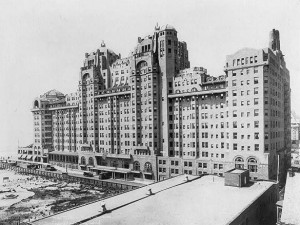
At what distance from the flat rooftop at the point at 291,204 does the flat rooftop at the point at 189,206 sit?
5039 millimetres

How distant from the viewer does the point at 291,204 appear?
40.7 meters

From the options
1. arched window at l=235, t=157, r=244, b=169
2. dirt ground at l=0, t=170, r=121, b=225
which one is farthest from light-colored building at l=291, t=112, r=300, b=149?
dirt ground at l=0, t=170, r=121, b=225

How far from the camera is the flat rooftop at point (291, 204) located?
3572cm

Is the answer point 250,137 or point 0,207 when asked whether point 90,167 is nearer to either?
point 0,207

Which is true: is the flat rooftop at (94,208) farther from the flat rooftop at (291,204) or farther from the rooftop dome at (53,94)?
the rooftop dome at (53,94)

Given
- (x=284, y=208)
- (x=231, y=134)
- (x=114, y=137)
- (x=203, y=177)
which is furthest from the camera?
(x=114, y=137)

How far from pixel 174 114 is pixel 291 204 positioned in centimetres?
6543

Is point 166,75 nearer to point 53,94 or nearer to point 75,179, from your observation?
point 75,179

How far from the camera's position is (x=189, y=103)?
10081 centimetres

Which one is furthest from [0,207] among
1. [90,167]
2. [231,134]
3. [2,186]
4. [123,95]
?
[231,134]

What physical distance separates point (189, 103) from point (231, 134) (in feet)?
66.0

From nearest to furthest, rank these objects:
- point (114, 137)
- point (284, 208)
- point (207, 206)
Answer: point (284, 208), point (207, 206), point (114, 137)

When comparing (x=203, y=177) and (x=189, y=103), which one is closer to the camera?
(x=203, y=177)

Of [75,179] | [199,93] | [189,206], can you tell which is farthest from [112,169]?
[189,206]
